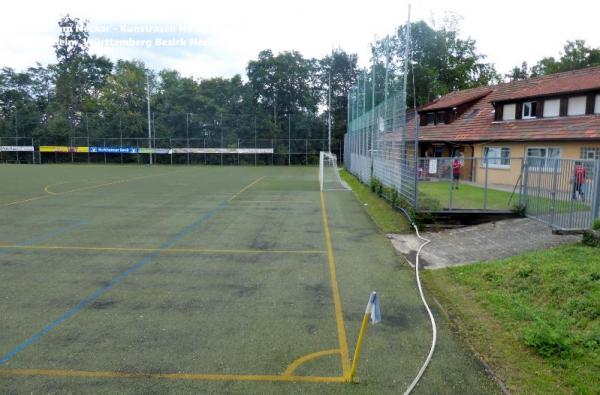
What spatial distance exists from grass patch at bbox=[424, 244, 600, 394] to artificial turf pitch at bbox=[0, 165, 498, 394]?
0.44 m

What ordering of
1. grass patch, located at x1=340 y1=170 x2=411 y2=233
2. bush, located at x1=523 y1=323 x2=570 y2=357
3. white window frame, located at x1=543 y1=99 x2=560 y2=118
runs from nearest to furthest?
bush, located at x1=523 y1=323 x2=570 y2=357, grass patch, located at x1=340 y1=170 x2=411 y2=233, white window frame, located at x1=543 y1=99 x2=560 y2=118

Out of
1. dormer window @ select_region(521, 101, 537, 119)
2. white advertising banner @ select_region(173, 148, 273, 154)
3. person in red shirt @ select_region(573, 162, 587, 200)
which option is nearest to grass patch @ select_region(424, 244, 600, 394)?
person in red shirt @ select_region(573, 162, 587, 200)

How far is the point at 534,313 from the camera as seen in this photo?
620 centimetres

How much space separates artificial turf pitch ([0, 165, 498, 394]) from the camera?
4789mm

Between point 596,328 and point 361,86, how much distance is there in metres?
25.2

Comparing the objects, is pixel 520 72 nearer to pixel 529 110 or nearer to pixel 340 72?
pixel 340 72

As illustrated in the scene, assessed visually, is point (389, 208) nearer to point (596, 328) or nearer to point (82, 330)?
point (596, 328)

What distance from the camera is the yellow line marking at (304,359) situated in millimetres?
4934

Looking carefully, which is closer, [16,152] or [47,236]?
[47,236]

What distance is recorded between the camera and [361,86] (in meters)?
29.1

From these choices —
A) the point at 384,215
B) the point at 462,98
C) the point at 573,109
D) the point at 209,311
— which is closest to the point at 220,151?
the point at 462,98

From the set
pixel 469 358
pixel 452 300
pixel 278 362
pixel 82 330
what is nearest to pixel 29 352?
pixel 82 330

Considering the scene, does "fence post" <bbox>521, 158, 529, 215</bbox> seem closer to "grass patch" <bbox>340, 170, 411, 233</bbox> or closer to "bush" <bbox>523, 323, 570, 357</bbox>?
"grass patch" <bbox>340, 170, 411, 233</bbox>

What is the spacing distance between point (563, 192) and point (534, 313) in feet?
18.4
